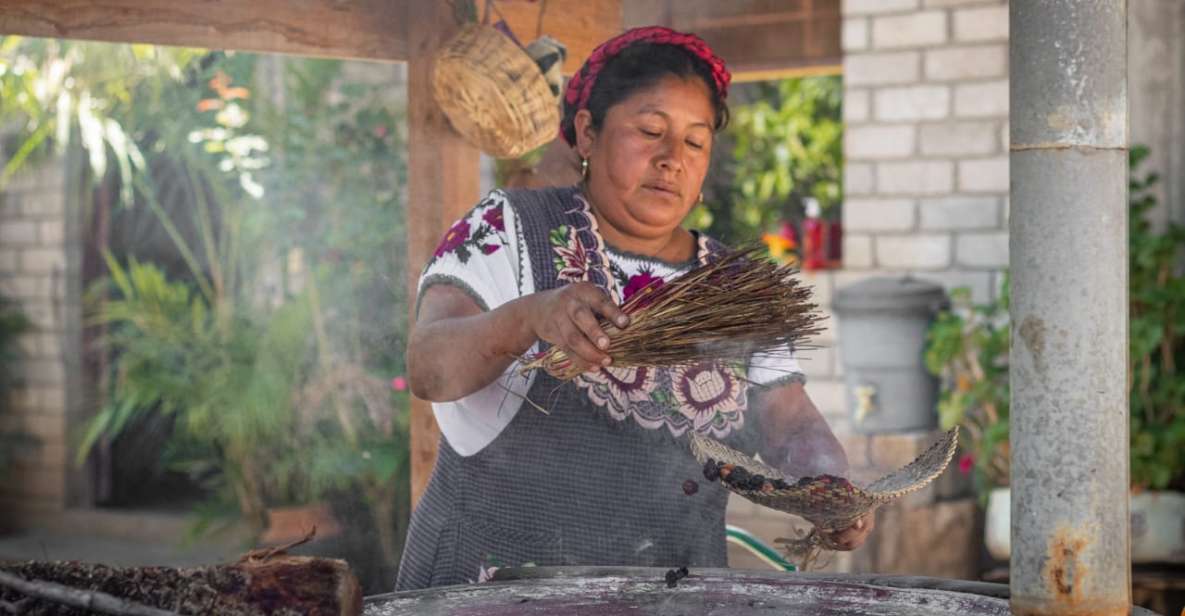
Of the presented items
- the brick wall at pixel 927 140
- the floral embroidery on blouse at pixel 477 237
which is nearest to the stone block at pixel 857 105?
the brick wall at pixel 927 140

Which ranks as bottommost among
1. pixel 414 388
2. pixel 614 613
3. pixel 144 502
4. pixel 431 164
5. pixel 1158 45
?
pixel 144 502

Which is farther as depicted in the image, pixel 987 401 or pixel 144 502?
pixel 144 502

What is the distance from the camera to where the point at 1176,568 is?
5469 millimetres

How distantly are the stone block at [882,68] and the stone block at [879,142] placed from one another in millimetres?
195

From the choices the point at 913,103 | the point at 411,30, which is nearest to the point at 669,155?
the point at 411,30

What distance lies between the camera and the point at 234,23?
326 centimetres

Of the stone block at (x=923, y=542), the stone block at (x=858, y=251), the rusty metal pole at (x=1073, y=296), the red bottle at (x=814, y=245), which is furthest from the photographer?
the red bottle at (x=814, y=245)

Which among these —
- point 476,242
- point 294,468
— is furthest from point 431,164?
point 294,468

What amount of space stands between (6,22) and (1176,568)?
439 cm

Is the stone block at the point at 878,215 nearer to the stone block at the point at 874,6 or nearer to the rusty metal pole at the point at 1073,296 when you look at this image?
the stone block at the point at 874,6

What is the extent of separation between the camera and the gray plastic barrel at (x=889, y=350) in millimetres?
6043

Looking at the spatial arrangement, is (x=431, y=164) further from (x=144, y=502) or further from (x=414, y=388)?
(x=144, y=502)

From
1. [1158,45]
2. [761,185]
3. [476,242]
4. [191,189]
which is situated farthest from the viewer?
[761,185]

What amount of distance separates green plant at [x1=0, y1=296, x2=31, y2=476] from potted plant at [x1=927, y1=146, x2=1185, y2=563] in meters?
5.07
